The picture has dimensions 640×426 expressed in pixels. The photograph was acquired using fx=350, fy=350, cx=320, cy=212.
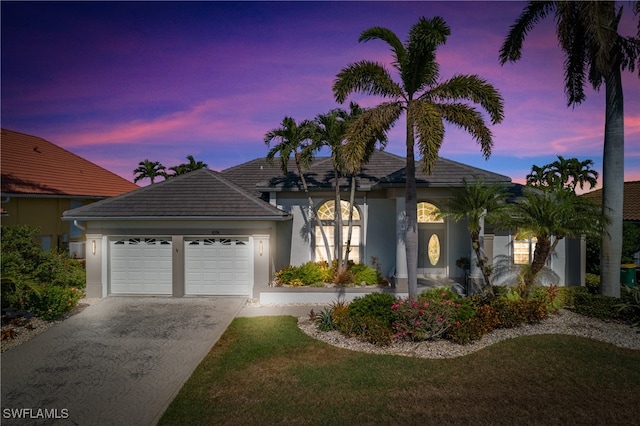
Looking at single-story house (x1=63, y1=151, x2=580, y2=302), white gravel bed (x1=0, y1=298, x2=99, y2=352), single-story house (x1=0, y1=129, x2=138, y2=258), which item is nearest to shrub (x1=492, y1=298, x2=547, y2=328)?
single-story house (x1=63, y1=151, x2=580, y2=302)

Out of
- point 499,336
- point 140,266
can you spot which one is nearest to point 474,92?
point 499,336

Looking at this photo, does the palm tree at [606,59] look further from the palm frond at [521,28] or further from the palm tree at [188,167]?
the palm tree at [188,167]

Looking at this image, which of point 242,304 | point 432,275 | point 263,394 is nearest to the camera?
point 263,394

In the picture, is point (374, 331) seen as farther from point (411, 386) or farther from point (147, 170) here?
point (147, 170)

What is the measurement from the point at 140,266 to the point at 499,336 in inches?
488

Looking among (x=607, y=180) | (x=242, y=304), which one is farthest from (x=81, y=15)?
(x=607, y=180)

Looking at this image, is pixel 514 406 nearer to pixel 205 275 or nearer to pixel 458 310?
pixel 458 310

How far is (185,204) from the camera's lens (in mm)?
13656

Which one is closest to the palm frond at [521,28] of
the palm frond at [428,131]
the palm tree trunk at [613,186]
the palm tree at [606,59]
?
the palm tree at [606,59]

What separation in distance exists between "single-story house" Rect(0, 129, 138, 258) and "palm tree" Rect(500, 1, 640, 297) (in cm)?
2003

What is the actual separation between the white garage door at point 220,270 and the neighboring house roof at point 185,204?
47.3 inches

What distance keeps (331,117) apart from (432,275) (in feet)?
26.9

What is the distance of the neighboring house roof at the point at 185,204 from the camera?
13055 mm

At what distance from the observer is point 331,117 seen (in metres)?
12.7
